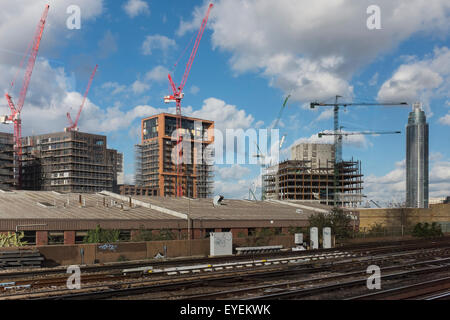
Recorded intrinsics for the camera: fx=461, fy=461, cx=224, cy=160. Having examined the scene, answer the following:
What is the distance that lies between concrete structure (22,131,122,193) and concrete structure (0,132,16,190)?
13.9m

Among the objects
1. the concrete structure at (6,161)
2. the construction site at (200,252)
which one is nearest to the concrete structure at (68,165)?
the concrete structure at (6,161)

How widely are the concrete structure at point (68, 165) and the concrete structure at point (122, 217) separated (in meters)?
122

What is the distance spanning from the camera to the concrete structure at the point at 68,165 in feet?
623

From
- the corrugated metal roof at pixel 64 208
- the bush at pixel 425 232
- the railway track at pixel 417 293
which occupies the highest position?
the corrugated metal roof at pixel 64 208

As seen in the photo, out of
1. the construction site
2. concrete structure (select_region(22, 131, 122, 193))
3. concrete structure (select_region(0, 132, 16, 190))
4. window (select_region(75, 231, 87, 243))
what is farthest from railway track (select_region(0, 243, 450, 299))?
concrete structure (select_region(0, 132, 16, 190))

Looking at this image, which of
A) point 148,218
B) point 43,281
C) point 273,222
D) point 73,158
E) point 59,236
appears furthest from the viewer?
point 73,158

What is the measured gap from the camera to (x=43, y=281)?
2494 cm

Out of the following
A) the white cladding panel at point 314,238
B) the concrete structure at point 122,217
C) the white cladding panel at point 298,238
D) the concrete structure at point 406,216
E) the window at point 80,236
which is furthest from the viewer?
the concrete structure at point 406,216

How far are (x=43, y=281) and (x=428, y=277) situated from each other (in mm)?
21023

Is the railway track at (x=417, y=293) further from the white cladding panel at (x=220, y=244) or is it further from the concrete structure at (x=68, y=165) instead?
A: the concrete structure at (x=68, y=165)

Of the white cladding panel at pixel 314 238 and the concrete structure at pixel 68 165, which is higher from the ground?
the concrete structure at pixel 68 165

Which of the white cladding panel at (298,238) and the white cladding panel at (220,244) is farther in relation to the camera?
the white cladding panel at (298,238)
